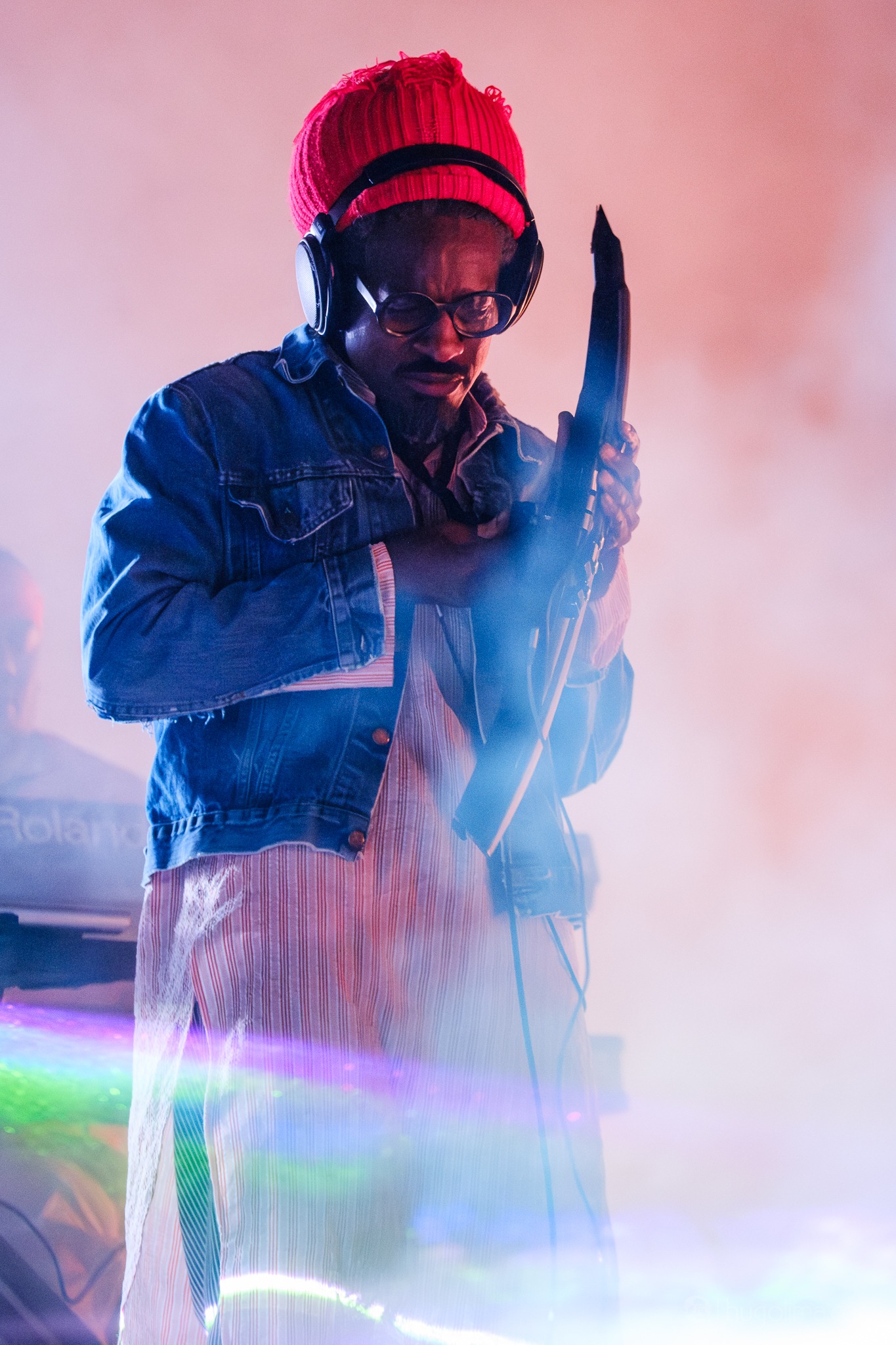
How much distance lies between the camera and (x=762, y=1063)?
193 centimetres

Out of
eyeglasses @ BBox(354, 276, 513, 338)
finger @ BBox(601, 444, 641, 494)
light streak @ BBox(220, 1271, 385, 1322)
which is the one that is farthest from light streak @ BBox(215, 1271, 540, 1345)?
eyeglasses @ BBox(354, 276, 513, 338)

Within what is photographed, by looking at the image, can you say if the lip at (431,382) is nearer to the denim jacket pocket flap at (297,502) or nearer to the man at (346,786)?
the man at (346,786)

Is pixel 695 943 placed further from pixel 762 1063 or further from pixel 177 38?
pixel 177 38

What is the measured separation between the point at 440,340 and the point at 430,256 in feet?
0.24

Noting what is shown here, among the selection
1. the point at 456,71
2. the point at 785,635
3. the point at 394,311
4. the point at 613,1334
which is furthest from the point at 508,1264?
the point at 785,635

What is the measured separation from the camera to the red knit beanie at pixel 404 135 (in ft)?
2.95

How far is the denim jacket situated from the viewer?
2.61ft

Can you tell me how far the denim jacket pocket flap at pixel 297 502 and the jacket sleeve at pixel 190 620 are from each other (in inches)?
1.5

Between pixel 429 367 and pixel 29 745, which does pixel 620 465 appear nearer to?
pixel 429 367

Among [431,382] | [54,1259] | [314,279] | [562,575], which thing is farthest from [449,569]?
[54,1259]

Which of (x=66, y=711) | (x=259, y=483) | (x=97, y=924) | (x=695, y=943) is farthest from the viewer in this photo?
(x=695, y=943)

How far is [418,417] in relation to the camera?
933 millimetres

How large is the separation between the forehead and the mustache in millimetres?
53

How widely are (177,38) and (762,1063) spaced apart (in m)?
2.14
